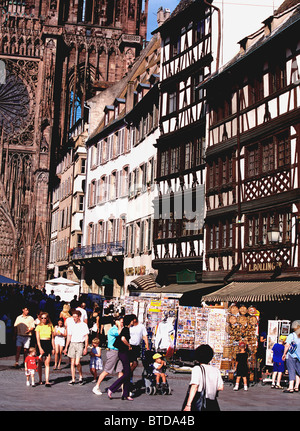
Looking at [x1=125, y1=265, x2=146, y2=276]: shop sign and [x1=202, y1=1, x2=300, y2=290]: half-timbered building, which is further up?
[x1=202, y1=1, x2=300, y2=290]: half-timbered building

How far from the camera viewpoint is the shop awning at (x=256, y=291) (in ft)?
62.7

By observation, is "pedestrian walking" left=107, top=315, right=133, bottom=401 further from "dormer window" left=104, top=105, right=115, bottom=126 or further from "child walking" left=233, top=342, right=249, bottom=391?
"dormer window" left=104, top=105, right=115, bottom=126

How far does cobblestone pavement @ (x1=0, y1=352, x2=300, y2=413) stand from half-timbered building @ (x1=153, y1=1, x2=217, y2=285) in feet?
36.6

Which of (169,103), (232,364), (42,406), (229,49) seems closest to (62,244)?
(169,103)

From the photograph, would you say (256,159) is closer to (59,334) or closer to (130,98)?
(59,334)

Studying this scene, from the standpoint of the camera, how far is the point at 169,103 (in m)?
30.2

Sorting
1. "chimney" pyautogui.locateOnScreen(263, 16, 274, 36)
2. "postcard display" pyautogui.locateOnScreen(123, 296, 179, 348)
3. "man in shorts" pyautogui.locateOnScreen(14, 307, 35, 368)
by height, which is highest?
Result: "chimney" pyautogui.locateOnScreen(263, 16, 274, 36)

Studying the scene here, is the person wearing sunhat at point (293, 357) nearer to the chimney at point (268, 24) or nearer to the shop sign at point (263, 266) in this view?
the shop sign at point (263, 266)

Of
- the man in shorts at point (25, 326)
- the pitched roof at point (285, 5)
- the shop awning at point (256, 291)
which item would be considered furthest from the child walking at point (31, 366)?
the pitched roof at point (285, 5)

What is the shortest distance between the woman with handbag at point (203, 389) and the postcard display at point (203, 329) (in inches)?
357

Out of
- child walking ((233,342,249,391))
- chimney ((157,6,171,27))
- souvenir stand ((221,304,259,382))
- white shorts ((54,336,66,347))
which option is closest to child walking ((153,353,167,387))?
child walking ((233,342,249,391))

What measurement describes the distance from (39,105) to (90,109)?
2189 centimetres

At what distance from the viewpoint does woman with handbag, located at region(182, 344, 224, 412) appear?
7.36 metres

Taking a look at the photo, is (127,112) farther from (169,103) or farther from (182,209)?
(182,209)
